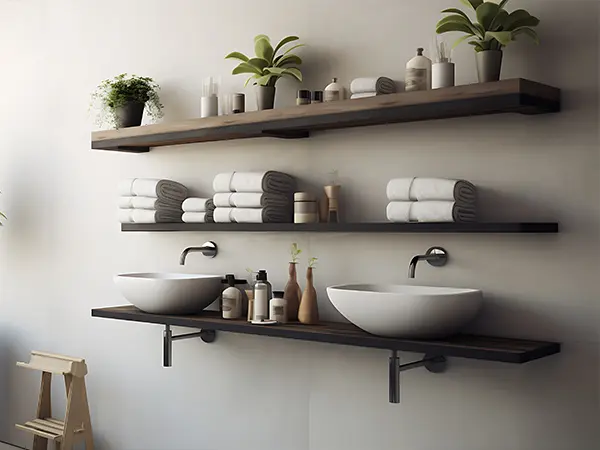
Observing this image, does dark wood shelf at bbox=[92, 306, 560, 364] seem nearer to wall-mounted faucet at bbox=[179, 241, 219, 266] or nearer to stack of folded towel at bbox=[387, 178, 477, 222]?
wall-mounted faucet at bbox=[179, 241, 219, 266]

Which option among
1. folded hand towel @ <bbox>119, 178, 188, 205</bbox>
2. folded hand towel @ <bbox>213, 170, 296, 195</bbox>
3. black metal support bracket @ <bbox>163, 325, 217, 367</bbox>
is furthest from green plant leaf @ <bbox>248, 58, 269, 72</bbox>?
black metal support bracket @ <bbox>163, 325, 217, 367</bbox>

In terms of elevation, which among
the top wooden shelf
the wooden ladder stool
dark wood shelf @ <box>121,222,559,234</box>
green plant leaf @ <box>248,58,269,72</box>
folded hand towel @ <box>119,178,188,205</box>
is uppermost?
green plant leaf @ <box>248,58,269,72</box>

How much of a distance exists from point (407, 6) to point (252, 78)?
0.72 metres

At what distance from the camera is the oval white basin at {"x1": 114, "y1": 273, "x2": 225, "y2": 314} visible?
3061 millimetres

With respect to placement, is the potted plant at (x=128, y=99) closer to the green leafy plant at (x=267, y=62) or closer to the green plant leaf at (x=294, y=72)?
the green leafy plant at (x=267, y=62)

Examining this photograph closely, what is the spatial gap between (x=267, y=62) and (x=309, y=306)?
3.12 feet

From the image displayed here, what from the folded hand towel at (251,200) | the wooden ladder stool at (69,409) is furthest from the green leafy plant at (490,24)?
the wooden ladder stool at (69,409)

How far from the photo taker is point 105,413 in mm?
3865

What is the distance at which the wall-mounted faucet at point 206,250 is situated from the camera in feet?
10.8

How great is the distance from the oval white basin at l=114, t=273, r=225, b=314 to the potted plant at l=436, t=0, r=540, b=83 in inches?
53.5

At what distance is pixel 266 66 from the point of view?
10.0ft

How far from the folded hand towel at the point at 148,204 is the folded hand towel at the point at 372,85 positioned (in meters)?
1.02

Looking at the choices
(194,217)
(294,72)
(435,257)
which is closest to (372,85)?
(294,72)

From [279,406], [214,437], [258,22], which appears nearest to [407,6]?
[258,22]
